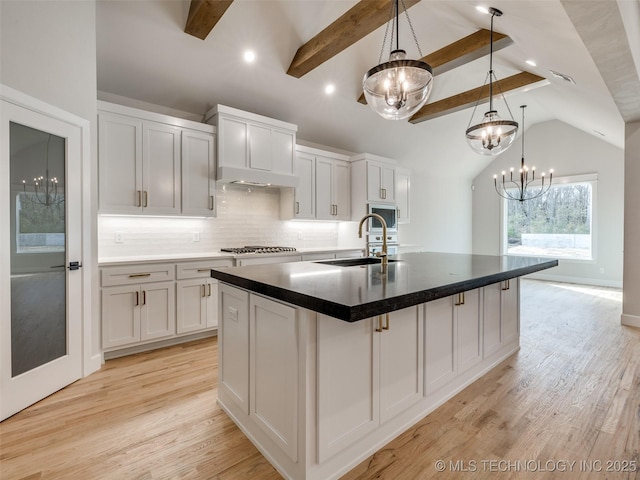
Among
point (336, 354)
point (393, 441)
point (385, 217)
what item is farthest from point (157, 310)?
point (385, 217)

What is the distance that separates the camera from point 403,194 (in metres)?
6.23

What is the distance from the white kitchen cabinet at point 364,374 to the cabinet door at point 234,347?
1.90ft

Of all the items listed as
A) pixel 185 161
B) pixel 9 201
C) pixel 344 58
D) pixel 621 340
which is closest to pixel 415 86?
pixel 344 58

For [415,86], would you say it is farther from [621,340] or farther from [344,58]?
[621,340]

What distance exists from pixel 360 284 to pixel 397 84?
143 cm

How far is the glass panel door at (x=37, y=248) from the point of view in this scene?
84.9 inches

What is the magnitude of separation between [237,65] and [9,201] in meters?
2.48

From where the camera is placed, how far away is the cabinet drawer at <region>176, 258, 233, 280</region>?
3.26m

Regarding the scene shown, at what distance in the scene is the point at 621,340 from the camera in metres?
3.40

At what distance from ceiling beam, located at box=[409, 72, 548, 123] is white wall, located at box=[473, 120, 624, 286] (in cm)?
339

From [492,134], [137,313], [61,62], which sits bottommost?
[137,313]

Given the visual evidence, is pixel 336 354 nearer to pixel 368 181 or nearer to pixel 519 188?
pixel 368 181

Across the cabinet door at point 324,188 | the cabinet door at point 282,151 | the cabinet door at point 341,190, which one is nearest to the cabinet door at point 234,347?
the cabinet door at point 282,151

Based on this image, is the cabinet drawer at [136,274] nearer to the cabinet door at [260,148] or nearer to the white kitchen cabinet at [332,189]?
the cabinet door at [260,148]
